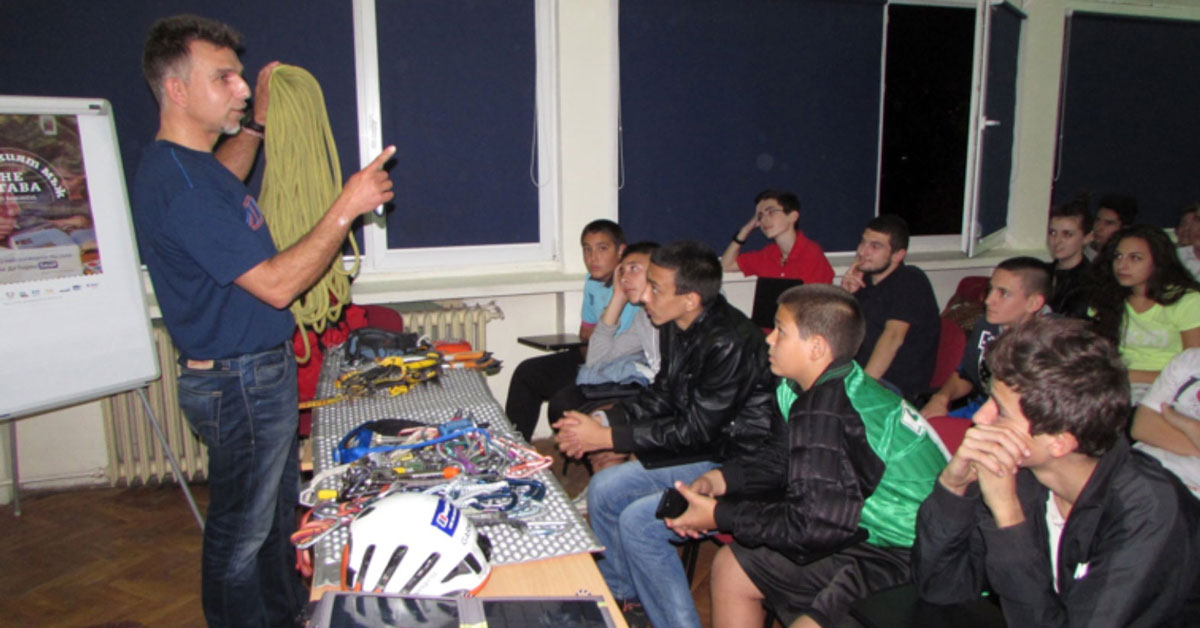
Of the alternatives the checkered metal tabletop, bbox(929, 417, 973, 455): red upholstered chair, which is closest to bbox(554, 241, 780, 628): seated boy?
the checkered metal tabletop

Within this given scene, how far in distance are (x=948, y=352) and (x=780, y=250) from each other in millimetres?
1231

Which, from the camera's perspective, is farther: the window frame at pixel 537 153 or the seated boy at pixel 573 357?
the window frame at pixel 537 153

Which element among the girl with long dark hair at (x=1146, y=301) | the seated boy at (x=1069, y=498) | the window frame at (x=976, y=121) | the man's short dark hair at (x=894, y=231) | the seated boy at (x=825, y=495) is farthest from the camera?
the window frame at (x=976, y=121)

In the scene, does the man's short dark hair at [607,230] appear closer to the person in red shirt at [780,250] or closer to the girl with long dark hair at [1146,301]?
the person in red shirt at [780,250]

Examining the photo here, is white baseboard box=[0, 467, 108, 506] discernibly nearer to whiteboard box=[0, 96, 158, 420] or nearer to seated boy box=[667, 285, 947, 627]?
whiteboard box=[0, 96, 158, 420]

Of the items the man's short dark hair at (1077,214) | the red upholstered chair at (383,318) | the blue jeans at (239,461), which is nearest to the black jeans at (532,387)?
the red upholstered chair at (383,318)

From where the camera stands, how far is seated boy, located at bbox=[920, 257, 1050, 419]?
110 inches

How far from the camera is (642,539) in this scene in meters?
2.15

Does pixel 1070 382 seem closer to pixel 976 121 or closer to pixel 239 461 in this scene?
pixel 239 461

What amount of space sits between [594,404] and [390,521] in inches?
75.2

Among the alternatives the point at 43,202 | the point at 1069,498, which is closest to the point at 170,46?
the point at 43,202

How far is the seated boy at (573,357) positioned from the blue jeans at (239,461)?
1768 millimetres

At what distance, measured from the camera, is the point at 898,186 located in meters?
5.04

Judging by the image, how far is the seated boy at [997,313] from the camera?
9.13 ft
